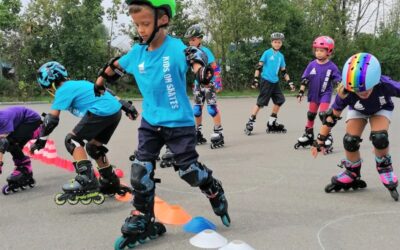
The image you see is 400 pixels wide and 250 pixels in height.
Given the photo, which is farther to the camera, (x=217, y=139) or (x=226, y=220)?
(x=217, y=139)

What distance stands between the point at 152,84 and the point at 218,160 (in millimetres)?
3532

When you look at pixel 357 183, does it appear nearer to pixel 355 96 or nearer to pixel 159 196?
pixel 355 96

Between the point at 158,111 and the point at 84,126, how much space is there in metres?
1.45

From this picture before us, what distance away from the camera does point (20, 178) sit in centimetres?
552

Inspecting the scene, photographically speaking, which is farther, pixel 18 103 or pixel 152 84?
pixel 18 103

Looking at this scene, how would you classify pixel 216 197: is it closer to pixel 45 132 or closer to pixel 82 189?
pixel 82 189

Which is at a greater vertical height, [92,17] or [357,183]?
[92,17]

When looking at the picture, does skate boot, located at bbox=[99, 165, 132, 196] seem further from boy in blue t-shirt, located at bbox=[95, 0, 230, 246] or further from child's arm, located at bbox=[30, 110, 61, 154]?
boy in blue t-shirt, located at bbox=[95, 0, 230, 246]

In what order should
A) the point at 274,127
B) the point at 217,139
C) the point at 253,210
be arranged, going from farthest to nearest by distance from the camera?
the point at 274,127 → the point at 217,139 → the point at 253,210

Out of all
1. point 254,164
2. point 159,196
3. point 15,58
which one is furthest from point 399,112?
point 15,58

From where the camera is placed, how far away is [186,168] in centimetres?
376

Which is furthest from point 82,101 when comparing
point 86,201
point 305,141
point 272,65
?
point 272,65

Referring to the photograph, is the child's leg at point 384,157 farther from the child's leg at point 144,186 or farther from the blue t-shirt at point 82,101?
the blue t-shirt at point 82,101

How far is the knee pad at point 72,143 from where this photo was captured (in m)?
4.87
